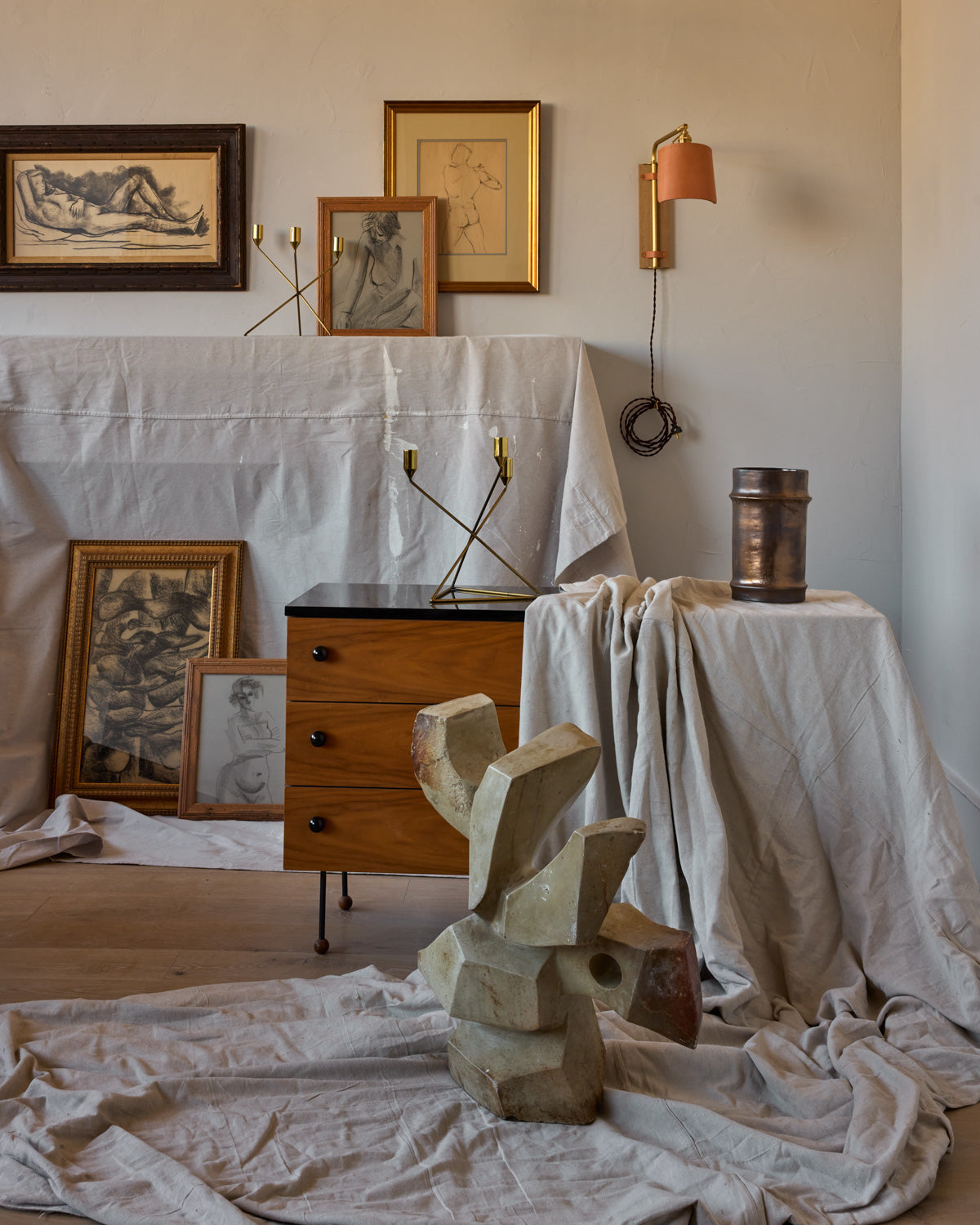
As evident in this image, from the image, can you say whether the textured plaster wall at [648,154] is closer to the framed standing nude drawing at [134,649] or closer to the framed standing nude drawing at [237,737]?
the framed standing nude drawing at [134,649]

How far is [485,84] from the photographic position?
3.23 m

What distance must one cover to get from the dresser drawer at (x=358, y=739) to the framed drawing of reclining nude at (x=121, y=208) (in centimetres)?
165

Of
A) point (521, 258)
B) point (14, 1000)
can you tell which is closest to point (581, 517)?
point (521, 258)

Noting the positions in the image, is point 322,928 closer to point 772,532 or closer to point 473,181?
point 772,532

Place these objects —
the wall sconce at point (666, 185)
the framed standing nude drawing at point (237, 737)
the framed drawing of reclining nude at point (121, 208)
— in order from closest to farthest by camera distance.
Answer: the wall sconce at point (666, 185) < the framed standing nude drawing at point (237, 737) < the framed drawing of reclining nude at point (121, 208)

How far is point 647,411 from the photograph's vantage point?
3273mm

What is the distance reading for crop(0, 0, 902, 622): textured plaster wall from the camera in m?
3.19

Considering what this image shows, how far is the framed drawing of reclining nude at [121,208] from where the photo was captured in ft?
10.8

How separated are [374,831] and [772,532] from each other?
101 centimetres

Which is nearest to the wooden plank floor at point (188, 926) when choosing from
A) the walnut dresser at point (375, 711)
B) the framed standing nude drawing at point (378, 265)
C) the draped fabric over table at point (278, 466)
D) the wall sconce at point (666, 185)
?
the walnut dresser at point (375, 711)

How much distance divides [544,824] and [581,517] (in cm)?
154

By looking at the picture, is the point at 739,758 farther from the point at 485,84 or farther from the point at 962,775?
the point at 485,84

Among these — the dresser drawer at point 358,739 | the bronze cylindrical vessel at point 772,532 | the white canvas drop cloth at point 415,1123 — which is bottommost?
the white canvas drop cloth at point 415,1123

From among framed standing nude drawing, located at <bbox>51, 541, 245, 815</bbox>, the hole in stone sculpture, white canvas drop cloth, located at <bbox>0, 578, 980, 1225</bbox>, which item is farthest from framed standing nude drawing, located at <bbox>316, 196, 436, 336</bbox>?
the hole in stone sculpture
